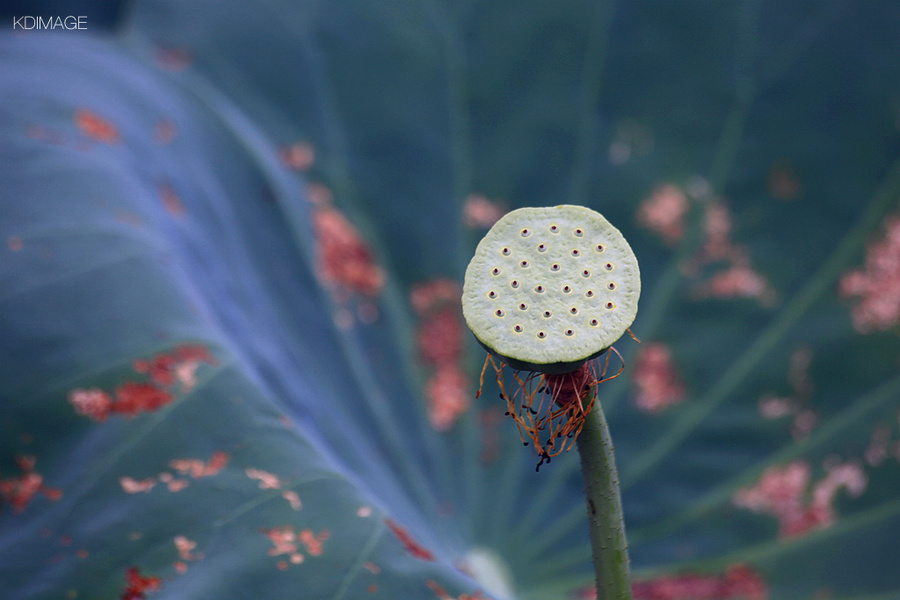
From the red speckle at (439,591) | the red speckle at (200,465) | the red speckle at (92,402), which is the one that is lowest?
the red speckle at (439,591)

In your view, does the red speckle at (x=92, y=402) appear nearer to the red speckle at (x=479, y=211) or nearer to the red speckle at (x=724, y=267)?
the red speckle at (x=479, y=211)

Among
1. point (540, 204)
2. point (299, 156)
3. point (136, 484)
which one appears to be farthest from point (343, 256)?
point (136, 484)

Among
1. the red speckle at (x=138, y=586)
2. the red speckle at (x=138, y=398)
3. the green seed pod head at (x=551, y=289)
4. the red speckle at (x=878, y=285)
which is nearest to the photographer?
the green seed pod head at (x=551, y=289)

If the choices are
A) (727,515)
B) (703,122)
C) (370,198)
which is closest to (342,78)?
(370,198)

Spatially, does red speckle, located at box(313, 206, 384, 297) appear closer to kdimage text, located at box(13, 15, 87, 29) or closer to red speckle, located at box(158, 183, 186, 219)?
red speckle, located at box(158, 183, 186, 219)

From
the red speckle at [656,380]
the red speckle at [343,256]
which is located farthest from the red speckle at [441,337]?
the red speckle at [656,380]

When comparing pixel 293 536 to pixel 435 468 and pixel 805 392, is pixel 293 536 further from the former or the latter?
pixel 805 392
